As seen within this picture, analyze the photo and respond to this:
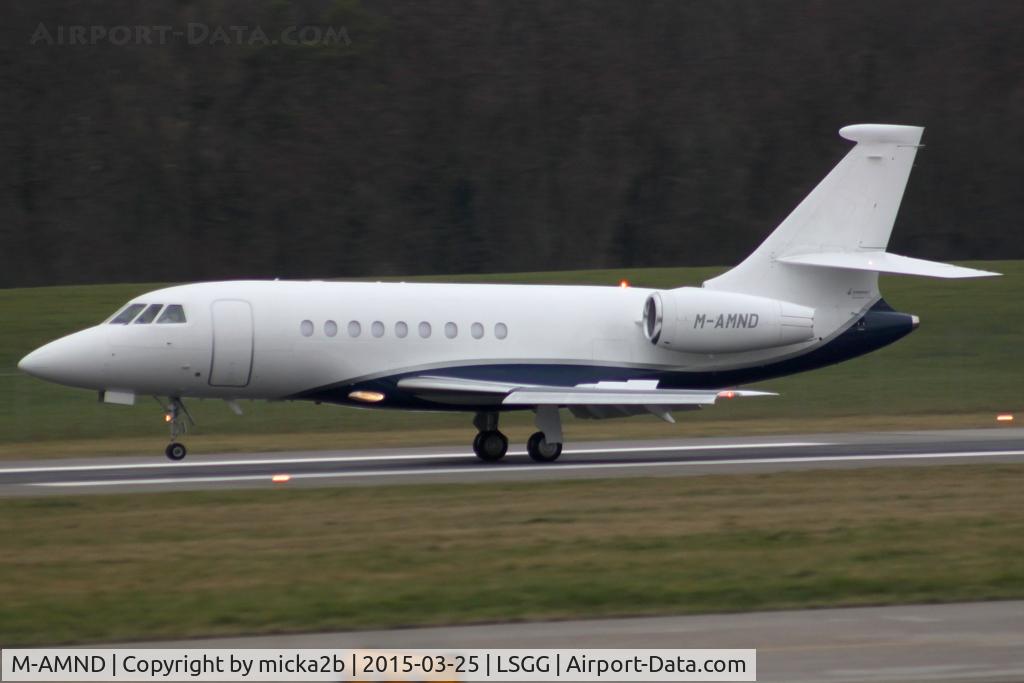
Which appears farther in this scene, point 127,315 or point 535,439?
point 535,439

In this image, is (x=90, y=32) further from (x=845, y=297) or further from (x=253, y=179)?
Result: (x=845, y=297)

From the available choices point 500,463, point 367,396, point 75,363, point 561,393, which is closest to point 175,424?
point 75,363

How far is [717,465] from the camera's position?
21.5 metres

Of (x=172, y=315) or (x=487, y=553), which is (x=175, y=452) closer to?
(x=172, y=315)

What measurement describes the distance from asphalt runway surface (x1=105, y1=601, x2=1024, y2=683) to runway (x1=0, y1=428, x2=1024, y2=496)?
931 centimetres

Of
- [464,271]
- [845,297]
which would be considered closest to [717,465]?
[845,297]

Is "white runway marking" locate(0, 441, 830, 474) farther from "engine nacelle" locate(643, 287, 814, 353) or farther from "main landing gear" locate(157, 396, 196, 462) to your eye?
"engine nacelle" locate(643, 287, 814, 353)

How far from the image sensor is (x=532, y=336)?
23.1 metres

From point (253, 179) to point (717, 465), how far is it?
46.4m

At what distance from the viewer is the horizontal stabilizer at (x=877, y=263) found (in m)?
23.4

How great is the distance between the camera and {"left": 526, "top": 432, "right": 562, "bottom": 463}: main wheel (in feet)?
74.7
